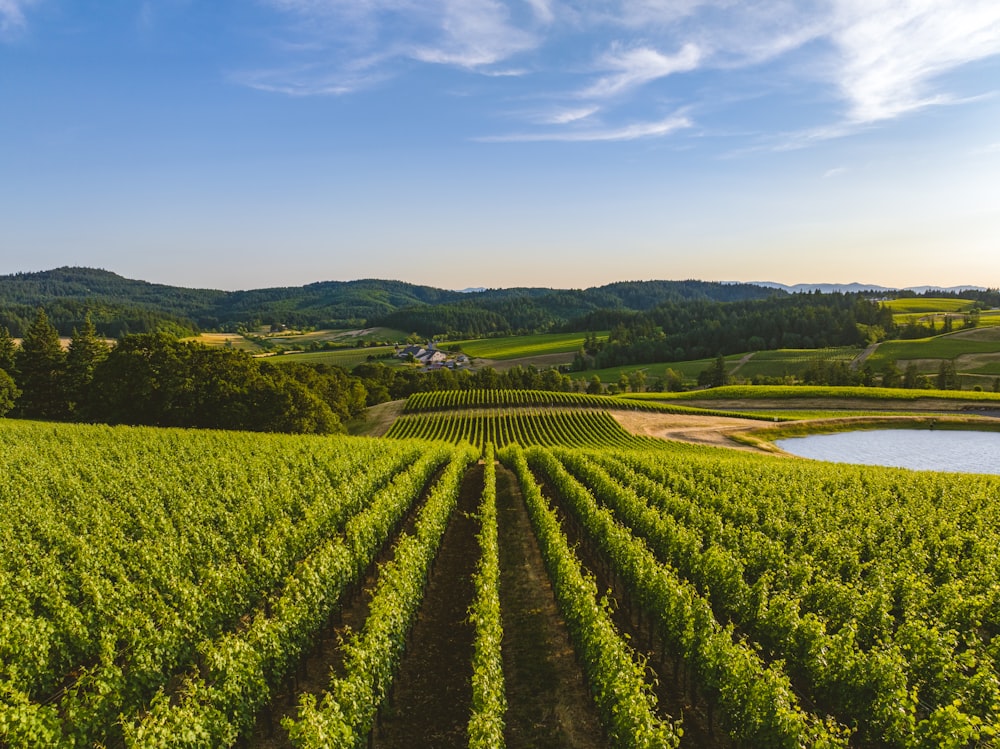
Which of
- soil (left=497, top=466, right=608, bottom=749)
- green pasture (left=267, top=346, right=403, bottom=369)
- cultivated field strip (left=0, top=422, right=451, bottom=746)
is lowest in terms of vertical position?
soil (left=497, top=466, right=608, bottom=749)

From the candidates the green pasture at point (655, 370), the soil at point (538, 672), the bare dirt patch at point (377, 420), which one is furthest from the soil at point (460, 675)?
the green pasture at point (655, 370)

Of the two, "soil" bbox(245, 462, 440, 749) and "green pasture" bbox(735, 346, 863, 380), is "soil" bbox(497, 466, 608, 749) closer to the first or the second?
"soil" bbox(245, 462, 440, 749)

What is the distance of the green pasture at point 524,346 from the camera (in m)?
160

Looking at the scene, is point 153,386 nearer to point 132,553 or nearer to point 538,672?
point 132,553

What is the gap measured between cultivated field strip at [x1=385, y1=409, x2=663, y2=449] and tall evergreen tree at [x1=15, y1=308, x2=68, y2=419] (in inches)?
1543

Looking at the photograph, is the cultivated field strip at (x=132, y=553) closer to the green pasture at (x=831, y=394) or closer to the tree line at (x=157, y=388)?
the tree line at (x=157, y=388)

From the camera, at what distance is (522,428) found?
69125 millimetres

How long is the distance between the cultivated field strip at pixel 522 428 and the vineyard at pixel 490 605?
1274 inches

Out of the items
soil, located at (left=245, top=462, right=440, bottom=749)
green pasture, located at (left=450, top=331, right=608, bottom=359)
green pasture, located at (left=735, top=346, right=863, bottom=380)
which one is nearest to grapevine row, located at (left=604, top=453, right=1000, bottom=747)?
soil, located at (left=245, top=462, right=440, bottom=749)

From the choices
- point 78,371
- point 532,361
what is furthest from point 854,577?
point 532,361

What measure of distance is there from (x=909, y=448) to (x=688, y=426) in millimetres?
22966

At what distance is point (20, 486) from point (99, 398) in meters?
38.3

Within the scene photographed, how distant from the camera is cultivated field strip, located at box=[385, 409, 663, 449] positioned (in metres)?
61.6

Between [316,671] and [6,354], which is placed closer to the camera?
[316,671]
